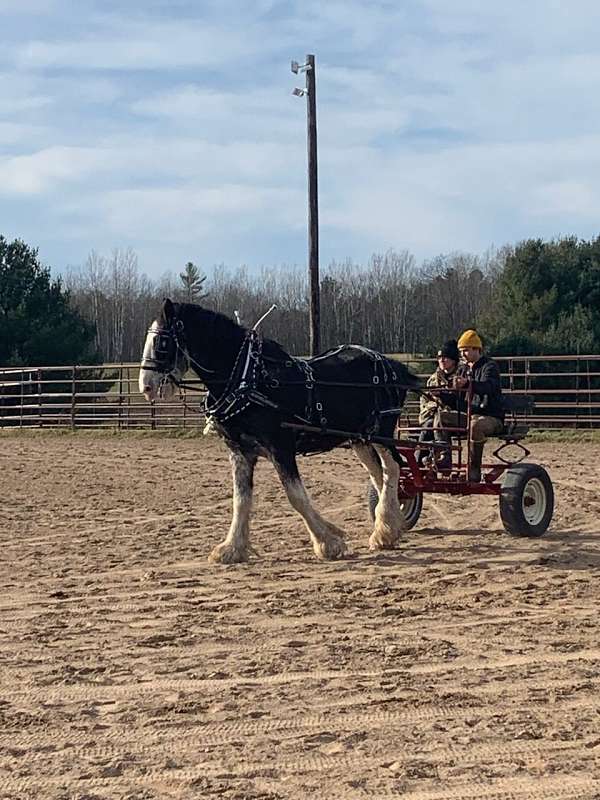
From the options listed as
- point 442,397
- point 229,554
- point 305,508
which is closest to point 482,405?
point 442,397

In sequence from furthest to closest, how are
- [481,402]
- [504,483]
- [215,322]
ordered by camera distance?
[481,402] < [504,483] < [215,322]

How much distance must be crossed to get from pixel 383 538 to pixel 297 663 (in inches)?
143

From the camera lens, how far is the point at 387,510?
9.32m

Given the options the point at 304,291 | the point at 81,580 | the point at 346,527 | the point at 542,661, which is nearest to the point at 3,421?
the point at 346,527

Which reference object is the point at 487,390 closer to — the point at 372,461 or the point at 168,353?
the point at 372,461

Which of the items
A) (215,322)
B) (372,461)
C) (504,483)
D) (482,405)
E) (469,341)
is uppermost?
(215,322)

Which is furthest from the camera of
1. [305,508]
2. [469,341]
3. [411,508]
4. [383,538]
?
[411,508]

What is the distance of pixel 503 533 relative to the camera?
1002 centimetres

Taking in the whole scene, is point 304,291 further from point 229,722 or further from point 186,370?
point 229,722

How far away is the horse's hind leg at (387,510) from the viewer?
30.2 ft

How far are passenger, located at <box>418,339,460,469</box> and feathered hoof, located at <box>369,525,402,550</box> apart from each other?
106cm

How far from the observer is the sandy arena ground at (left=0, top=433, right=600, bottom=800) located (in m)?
4.11

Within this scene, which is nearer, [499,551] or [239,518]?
[239,518]

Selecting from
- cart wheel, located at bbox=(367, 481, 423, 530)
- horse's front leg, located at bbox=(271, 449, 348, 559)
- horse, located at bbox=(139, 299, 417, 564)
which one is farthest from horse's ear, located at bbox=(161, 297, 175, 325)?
cart wheel, located at bbox=(367, 481, 423, 530)
